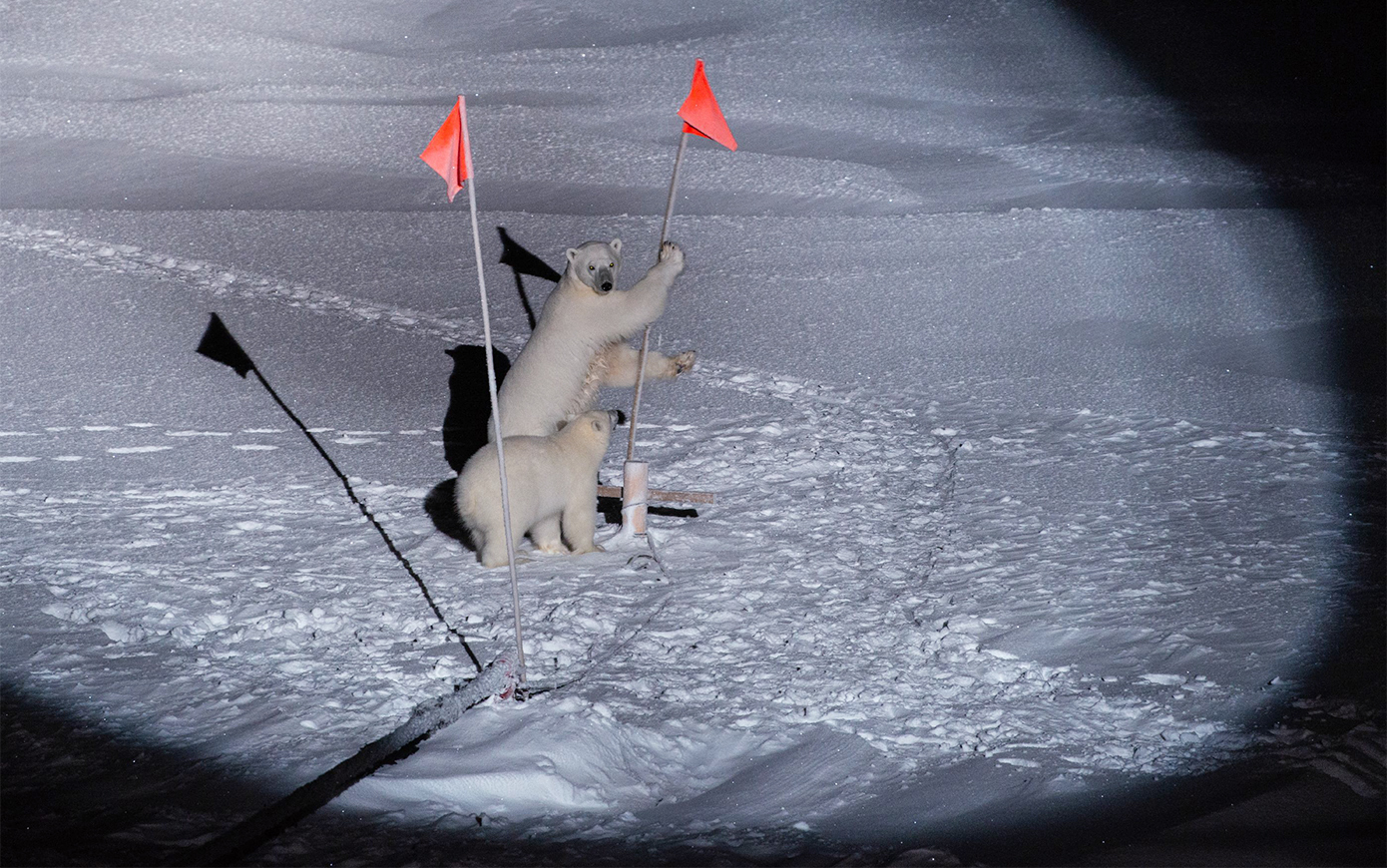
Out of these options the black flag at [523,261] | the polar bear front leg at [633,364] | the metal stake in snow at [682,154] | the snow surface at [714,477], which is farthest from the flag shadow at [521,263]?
the metal stake in snow at [682,154]

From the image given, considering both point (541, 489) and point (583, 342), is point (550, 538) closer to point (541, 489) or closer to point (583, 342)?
point (541, 489)

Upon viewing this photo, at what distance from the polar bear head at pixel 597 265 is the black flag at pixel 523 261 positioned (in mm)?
3327

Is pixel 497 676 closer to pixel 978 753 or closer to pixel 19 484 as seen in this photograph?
pixel 978 753

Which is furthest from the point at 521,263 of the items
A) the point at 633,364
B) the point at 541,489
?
the point at 541,489

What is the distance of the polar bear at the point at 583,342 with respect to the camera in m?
3.94

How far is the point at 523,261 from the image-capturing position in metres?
7.65

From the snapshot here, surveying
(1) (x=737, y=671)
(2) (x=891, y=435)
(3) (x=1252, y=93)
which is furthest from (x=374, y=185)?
(3) (x=1252, y=93)

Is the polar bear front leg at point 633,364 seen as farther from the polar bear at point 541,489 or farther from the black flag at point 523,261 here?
the black flag at point 523,261

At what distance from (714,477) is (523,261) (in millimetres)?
3331

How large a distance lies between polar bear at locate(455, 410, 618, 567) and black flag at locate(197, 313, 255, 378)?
2608 millimetres

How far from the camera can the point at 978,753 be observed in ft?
9.16

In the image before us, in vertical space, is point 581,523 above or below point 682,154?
below

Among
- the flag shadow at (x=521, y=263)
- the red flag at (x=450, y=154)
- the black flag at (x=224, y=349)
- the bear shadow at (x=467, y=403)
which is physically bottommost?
the red flag at (x=450, y=154)

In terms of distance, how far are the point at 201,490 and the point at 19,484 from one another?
0.69 m
